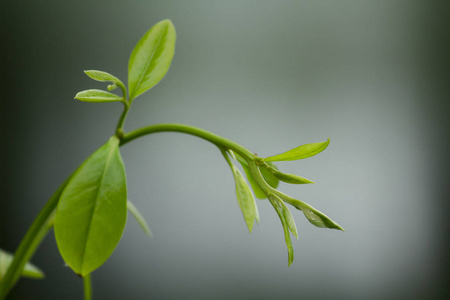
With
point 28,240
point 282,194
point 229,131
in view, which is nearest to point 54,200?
point 28,240

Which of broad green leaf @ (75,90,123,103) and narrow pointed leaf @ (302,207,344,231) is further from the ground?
broad green leaf @ (75,90,123,103)

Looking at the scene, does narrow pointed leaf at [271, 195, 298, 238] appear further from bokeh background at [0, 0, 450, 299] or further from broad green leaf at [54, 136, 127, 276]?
bokeh background at [0, 0, 450, 299]

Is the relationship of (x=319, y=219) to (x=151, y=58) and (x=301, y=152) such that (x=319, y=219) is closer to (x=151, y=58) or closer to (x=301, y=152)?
(x=301, y=152)

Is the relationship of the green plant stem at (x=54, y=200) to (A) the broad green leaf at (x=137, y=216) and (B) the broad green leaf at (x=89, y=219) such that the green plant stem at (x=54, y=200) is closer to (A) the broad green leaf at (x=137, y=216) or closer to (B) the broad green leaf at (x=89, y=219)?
(B) the broad green leaf at (x=89, y=219)

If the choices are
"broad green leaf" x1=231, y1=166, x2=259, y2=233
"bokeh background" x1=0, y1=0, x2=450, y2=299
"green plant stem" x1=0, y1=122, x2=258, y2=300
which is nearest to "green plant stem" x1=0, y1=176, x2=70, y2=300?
"green plant stem" x1=0, y1=122, x2=258, y2=300

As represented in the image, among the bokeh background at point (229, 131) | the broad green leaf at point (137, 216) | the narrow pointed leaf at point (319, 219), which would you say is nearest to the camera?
the narrow pointed leaf at point (319, 219)

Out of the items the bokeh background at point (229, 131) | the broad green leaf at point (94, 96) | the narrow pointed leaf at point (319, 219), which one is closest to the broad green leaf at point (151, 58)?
the broad green leaf at point (94, 96)
